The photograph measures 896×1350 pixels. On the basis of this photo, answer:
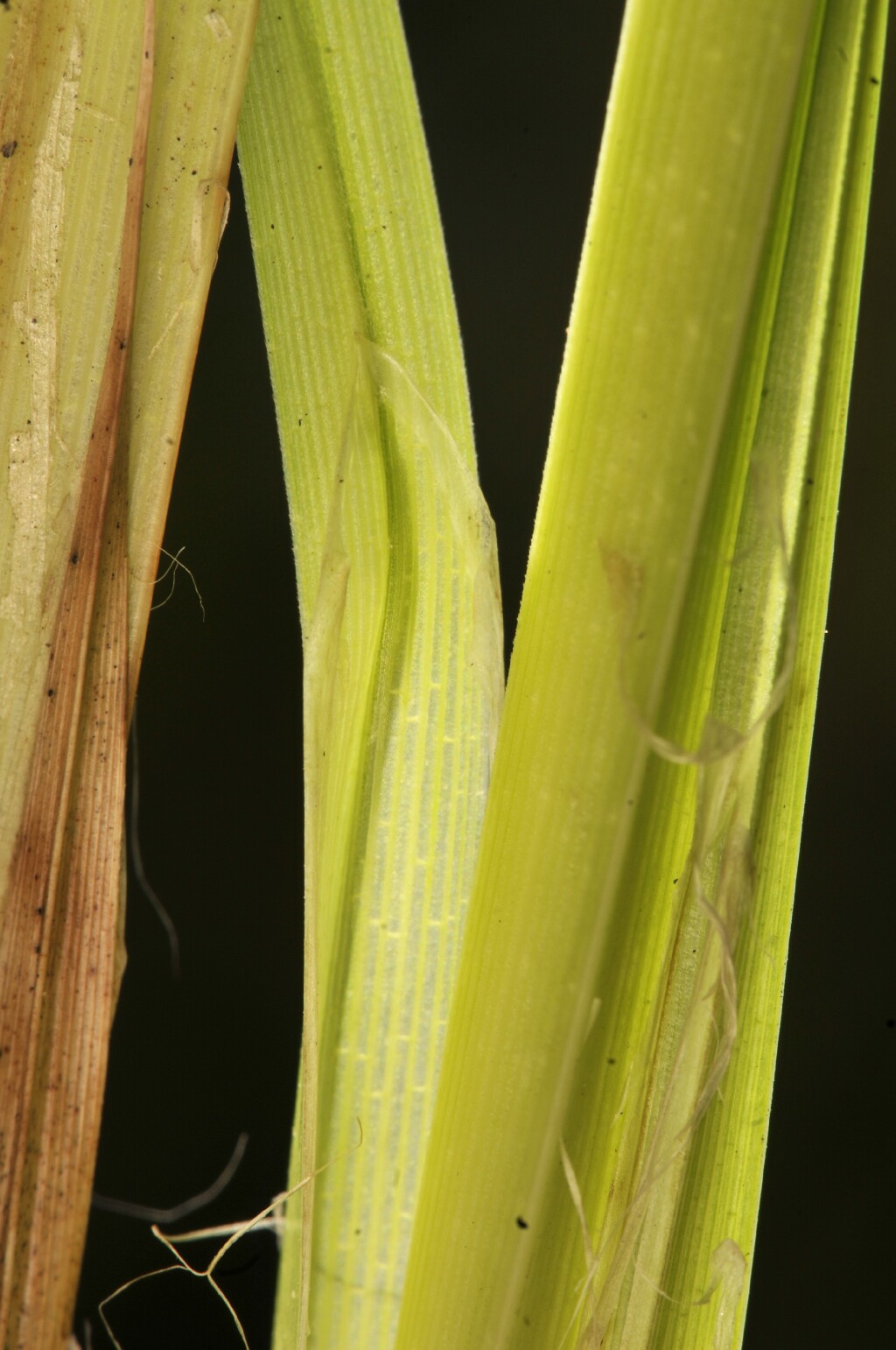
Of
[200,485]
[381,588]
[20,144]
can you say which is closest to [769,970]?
[381,588]

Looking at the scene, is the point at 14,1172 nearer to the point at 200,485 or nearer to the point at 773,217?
the point at 773,217

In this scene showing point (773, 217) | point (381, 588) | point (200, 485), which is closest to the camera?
point (773, 217)

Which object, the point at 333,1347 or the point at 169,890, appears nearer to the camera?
the point at 333,1347
